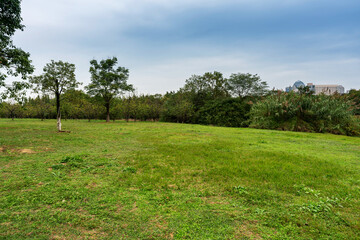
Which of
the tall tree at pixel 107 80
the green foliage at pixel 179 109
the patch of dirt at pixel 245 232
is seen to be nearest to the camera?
the patch of dirt at pixel 245 232

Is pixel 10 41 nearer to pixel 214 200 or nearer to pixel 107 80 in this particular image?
pixel 214 200

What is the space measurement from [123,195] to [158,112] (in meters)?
44.5

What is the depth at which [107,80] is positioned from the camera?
114 feet

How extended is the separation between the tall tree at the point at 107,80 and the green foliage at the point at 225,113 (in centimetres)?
1785

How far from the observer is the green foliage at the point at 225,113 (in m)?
34.6

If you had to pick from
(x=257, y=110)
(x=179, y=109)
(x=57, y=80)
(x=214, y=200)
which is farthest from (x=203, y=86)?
(x=214, y=200)

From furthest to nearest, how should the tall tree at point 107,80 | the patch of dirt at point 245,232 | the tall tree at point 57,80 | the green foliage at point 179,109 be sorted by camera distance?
the green foliage at point 179,109
the tall tree at point 107,80
the tall tree at point 57,80
the patch of dirt at point 245,232

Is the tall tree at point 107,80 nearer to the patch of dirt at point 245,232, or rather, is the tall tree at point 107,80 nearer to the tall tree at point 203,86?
the tall tree at point 203,86

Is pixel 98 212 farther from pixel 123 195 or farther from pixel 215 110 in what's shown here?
pixel 215 110

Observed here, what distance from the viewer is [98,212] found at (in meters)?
3.23

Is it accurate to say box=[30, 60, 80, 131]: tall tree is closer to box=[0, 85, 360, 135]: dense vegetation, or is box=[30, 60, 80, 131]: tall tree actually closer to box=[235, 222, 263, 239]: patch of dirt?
box=[0, 85, 360, 135]: dense vegetation

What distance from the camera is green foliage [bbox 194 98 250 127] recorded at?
114ft

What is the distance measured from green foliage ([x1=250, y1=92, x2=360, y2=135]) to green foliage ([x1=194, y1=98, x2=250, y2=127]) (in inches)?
376

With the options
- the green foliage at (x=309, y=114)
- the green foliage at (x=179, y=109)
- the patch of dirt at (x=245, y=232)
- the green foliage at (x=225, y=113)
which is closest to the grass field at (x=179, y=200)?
the patch of dirt at (x=245, y=232)
